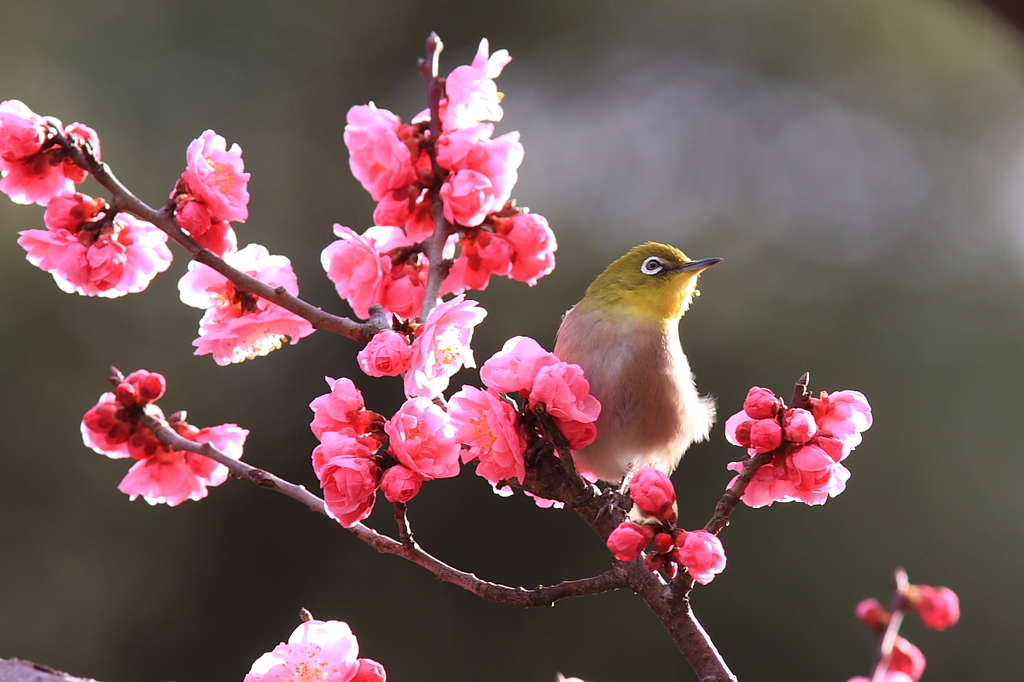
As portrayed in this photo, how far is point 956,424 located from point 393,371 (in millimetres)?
8293

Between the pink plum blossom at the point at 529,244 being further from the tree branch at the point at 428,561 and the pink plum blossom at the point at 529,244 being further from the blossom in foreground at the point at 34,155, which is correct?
the blossom in foreground at the point at 34,155

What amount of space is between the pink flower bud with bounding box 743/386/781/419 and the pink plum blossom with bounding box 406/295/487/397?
0.37 metres

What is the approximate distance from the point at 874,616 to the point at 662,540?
29 cm

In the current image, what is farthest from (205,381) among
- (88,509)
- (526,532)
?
(526,532)

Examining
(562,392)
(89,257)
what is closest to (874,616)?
(562,392)

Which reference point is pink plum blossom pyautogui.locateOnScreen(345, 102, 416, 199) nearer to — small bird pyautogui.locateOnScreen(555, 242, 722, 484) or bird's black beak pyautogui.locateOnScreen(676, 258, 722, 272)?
small bird pyautogui.locateOnScreen(555, 242, 722, 484)

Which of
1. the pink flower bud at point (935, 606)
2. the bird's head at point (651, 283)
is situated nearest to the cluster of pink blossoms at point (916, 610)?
Result: the pink flower bud at point (935, 606)

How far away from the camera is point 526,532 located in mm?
6812

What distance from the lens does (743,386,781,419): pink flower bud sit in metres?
1.09

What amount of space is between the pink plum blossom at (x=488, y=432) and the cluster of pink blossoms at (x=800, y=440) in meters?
0.29

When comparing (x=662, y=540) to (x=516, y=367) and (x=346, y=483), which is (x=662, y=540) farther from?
(x=346, y=483)

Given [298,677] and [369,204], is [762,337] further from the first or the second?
[298,677]

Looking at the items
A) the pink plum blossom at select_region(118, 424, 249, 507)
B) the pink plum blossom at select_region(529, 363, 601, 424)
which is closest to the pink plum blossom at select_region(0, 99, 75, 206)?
the pink plum blossom at select_region(118, 424, 249, 507)

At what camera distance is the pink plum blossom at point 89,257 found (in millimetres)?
1375
